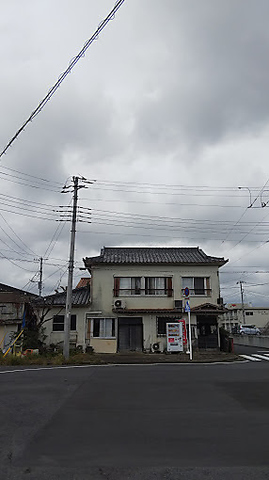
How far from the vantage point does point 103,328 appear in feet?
81.3

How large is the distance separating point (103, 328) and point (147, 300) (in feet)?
11.8

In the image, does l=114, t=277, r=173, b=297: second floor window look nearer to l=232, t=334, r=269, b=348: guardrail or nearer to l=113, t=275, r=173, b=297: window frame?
l=113, t=275, r=173, b=297: window frame

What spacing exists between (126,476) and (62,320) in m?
21.6

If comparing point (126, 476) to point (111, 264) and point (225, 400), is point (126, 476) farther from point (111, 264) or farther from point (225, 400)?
point (111, 264)

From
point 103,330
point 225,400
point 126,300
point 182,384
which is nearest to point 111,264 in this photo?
point 126,300

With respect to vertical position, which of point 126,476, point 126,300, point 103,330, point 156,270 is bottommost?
point 126,476

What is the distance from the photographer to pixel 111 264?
25.7 meters

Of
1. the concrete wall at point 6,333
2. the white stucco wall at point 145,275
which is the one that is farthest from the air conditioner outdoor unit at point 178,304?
the concrete wall at point 6,333

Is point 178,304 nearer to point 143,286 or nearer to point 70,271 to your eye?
point 143,286

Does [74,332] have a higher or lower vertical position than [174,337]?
higher

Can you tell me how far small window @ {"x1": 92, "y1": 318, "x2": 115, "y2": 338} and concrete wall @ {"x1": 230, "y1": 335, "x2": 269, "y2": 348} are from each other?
13296mm

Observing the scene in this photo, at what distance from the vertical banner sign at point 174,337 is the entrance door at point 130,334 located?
241cm

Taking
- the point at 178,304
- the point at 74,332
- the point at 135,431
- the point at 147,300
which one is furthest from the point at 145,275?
the point at 135,431

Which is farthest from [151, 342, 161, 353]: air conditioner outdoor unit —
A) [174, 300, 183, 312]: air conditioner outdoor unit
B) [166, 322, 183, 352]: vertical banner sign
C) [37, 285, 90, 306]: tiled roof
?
[37, 285, 90, 306]: tiled roof
